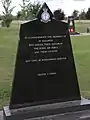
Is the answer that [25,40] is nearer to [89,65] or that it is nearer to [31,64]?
[31,64]

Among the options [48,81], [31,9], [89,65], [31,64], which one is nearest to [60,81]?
[48,81]

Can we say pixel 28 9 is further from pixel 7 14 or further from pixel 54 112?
pixel 54 112

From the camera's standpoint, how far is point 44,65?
15.2ft

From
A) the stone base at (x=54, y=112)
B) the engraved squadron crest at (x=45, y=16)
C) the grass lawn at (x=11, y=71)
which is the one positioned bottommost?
the grass lawn at (x=11, y=71)

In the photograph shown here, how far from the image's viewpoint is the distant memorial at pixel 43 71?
4.48 metres

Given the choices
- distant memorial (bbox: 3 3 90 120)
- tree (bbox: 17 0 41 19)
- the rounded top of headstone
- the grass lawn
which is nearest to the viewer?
distant memorial (bbox: 3 3 90 120)

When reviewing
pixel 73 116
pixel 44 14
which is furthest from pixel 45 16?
pixel 73 116

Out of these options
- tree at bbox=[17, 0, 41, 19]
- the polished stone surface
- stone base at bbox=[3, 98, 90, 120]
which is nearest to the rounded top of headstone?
stone base at bbox=[3, 98, 90, 120]

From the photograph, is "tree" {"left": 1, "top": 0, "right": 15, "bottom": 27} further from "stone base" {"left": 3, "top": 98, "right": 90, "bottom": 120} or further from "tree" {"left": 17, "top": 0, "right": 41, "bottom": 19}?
"stone base" {"left": 3, "top": 98, "right": 90, "bottom": 120}

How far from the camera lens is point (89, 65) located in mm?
8992

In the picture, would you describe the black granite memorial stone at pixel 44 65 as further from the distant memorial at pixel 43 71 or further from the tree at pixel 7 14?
the tree at pixel 7 14

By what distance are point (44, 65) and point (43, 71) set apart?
0.09 metres

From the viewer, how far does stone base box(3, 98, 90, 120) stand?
4332 mm

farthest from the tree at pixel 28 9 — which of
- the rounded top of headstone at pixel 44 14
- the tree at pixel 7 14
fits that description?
the rounded top of headstone at pixel 44 14
